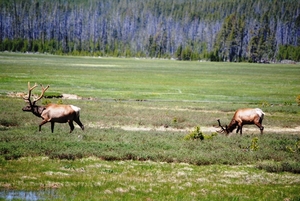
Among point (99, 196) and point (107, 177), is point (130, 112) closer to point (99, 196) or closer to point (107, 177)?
→ point (107, 177)

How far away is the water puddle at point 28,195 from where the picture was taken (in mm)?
10703

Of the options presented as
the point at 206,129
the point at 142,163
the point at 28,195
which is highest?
the point at 28,195

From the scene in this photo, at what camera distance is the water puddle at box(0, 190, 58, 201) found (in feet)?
35.1

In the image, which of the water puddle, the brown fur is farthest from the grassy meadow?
the brown fur

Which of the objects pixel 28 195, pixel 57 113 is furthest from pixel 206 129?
pixel 28 195

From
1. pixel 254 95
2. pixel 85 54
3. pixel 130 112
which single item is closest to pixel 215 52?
pixel 85 54

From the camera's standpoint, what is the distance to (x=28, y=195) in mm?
11039

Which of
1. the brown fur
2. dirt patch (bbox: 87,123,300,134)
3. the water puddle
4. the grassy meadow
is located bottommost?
dirt patch (bbox: 87,123,300,134)

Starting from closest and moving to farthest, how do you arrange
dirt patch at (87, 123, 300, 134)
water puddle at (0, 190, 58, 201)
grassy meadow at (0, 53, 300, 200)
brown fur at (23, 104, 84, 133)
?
water puddle at (0, 190, 58, 201)
grassy meadow at (0, 53, 300, 200)
brown fur at (23, 104, 84, 133)
dirt patch at (87, 123, 300, 134)

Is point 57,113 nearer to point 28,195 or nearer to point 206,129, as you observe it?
point 28,195

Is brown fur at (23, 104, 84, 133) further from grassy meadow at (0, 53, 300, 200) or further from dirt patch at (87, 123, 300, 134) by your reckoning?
dirt patch at (87, 123, 300, 134)

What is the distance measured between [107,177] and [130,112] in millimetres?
19816

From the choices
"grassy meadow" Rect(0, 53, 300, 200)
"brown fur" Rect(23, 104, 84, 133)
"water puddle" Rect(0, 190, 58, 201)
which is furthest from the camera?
"brown fur" Rect(23, 104, 84, 133)

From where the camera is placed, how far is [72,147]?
17562 mm
